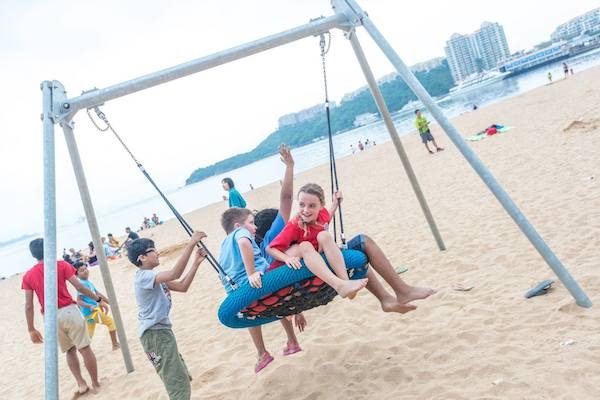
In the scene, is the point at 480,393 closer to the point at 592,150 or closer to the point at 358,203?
the point at 592,150

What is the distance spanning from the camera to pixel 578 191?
6.27 metres

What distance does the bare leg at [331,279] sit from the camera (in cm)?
273

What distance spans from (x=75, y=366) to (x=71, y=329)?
0.55 m

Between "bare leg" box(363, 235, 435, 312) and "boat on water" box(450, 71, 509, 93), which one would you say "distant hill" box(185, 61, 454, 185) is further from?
A: "bare leg" box(363, 235, 435, 312)

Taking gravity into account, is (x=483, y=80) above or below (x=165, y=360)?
below

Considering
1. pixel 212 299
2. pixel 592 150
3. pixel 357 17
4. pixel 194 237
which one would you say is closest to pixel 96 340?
pixel 212 299

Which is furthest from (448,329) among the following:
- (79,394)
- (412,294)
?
(79,394)

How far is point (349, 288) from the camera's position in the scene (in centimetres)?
273

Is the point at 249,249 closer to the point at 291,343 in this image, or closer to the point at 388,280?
the point at 388,280

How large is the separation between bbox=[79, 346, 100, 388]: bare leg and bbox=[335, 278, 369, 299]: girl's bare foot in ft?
11.3

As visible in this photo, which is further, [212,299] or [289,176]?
[212,299]

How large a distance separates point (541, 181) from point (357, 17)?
538cm

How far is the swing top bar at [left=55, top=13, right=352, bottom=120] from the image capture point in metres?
3.72

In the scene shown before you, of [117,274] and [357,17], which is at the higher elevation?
[357,17]
